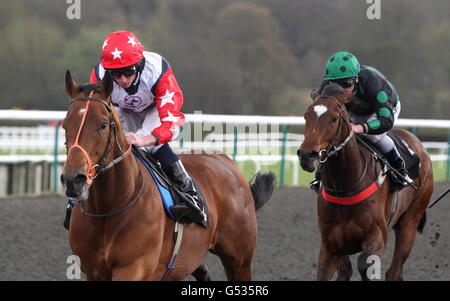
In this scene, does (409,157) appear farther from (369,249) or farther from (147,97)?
(147,97)

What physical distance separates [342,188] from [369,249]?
41cm

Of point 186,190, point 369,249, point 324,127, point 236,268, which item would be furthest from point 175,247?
point 369,249

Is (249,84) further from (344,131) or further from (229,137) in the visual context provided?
(344,131)

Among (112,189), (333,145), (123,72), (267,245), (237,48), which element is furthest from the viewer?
(237,48)

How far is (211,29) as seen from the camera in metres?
21.9

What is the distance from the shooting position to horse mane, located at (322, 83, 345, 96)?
12.7 ft

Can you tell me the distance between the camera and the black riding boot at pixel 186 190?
3215mm

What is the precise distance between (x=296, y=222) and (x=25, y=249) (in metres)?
3.04

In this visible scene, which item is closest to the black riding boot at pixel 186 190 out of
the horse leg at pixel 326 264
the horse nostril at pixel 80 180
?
the horse nostril at pixel 80 180

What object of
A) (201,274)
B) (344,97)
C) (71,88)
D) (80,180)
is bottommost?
(201,274)

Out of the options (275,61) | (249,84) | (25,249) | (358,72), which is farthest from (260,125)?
(275,61)

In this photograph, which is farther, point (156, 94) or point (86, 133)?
point (156, 94)

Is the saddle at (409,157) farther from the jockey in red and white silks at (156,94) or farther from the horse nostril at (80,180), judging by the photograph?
the horse nostril at (80,180)

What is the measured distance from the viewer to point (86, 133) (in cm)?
254
